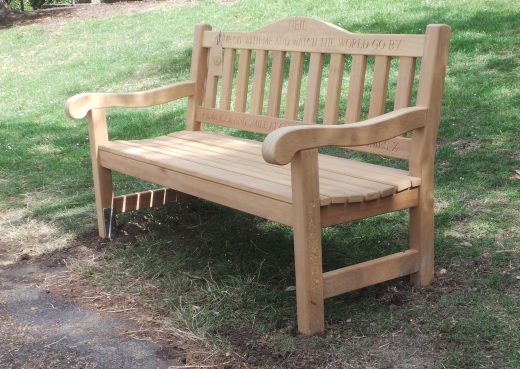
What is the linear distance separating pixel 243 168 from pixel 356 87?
2.12 feet

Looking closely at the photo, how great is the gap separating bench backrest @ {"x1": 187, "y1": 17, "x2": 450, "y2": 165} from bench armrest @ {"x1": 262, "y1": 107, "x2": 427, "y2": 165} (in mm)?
145

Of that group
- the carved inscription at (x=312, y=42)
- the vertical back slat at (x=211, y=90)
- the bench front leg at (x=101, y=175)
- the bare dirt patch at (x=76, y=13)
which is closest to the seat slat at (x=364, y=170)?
the vertical back slat at (x=211, y=90)

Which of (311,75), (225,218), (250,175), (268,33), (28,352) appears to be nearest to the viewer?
(28,352)

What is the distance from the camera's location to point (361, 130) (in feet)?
9.77

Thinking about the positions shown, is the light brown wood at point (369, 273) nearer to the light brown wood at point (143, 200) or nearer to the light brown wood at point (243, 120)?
the light brown wood at point (243, 120)

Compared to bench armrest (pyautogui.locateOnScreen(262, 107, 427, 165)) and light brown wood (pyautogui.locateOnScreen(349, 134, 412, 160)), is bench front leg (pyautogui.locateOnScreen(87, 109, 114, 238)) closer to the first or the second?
light brown wood (pyautogui.locateOnScreen(349, 134, 412, 160))

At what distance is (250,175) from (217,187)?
155mm

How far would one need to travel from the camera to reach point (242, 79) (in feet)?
14.3

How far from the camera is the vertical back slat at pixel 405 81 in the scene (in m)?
3.31

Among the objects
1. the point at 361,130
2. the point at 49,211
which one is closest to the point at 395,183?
the point at 361,130

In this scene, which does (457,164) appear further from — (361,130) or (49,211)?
(49,211)

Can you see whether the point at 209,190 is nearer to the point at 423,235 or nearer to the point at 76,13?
the point at 423,235

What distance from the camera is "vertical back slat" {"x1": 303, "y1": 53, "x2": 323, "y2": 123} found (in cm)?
378

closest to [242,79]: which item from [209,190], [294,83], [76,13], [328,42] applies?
[294,83]
